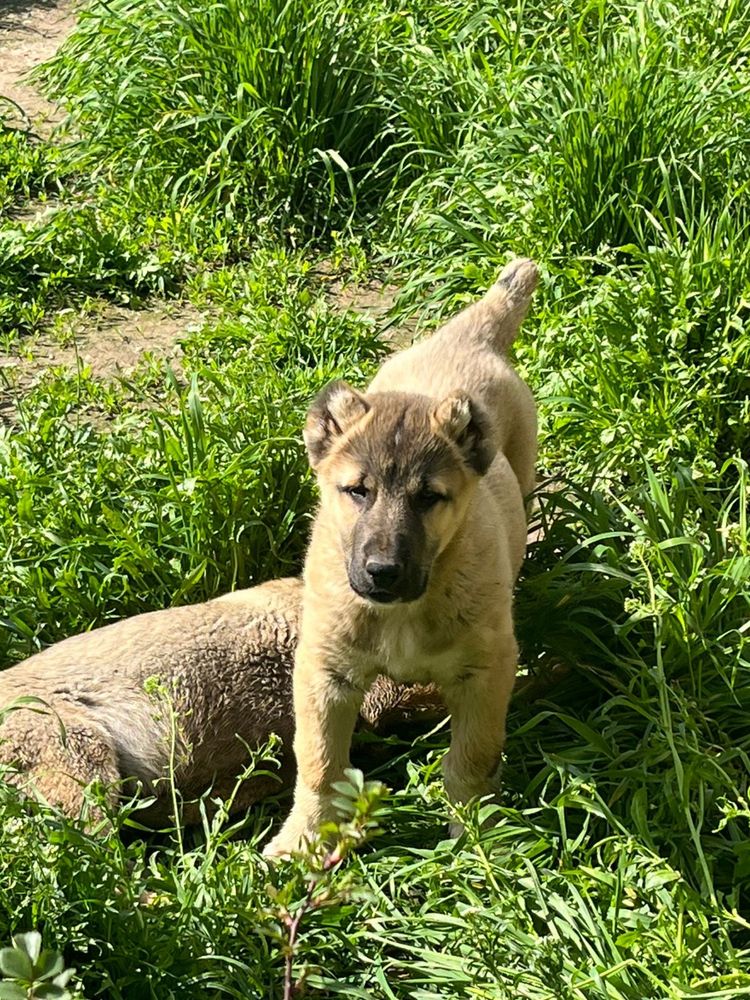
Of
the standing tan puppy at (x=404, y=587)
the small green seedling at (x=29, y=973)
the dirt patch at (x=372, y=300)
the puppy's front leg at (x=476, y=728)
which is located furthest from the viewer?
the dirt patch at (x=372, y=300)

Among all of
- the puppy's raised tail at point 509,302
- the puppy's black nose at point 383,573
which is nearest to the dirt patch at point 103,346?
the puppy's raised tail at point 509,302

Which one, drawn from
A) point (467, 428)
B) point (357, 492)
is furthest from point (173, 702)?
point (467, 428)

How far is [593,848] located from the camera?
4395mm

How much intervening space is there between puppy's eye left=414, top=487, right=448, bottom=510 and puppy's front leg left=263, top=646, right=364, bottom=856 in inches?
25.7

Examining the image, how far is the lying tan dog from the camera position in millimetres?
4602

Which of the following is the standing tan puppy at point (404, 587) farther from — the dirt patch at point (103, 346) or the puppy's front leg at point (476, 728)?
the dirt patch at point (103, 346)

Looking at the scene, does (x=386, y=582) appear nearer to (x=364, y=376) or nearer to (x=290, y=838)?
(x=290, y=838)

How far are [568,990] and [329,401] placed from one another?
1.96 m

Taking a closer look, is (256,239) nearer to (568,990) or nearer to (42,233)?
(42,233)

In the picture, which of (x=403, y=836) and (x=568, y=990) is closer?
(x=568, y=990)

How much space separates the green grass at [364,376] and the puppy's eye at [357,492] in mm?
1028

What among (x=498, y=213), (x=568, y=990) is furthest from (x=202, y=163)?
(x=568, y=990)

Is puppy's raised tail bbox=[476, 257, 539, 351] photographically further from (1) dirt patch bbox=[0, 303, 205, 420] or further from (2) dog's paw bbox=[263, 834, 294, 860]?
(2) dog's paw bbox=[263, 834, 294, 860]

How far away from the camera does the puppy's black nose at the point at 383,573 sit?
412 cm
